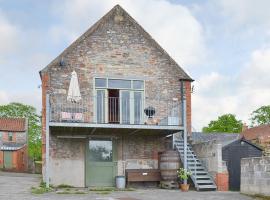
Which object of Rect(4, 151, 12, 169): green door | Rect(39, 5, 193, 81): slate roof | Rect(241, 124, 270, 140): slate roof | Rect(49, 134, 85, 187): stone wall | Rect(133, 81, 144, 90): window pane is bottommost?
Rect(4, 151, 12, 169): green door

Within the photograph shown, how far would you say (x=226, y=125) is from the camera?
2381 inches

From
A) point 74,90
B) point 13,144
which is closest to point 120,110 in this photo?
point 74,90

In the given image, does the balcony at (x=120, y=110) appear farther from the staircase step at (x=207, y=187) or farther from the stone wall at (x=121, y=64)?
the staircase step at (x=207, y=187)

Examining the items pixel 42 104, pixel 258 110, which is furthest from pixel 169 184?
pixel 258 110

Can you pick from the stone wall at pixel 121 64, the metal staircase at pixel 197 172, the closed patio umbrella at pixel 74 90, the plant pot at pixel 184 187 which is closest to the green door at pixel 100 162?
the stone wall at pixel 121 64

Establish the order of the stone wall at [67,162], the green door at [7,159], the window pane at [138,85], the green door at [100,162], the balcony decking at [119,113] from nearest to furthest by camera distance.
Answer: the balcony decking at [119,113], the stone wall at [67,162], the green door at [100,162], the window pane at [138,85], the green door at [7,159]

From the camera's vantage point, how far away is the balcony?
1903 centimetres

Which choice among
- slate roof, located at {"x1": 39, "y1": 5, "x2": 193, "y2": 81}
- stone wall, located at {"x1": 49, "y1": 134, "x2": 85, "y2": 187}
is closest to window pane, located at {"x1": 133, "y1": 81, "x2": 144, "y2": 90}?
slate roof, located at {"x1": 39, "y1": 5, "x2": 193, "y2": 81}

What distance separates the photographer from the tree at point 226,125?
196 ft

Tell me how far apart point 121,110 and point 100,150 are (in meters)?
2.01

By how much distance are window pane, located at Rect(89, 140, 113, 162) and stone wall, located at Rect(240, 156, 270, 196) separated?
6261mm

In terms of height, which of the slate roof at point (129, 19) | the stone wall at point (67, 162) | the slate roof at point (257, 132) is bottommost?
the stone wall at point (67, 162)

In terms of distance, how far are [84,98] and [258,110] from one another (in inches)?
1894

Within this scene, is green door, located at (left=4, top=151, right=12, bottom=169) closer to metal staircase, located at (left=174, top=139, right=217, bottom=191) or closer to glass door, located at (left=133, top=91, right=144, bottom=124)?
glass door, located at (left=133, top=91, right=144, bottom=124)
